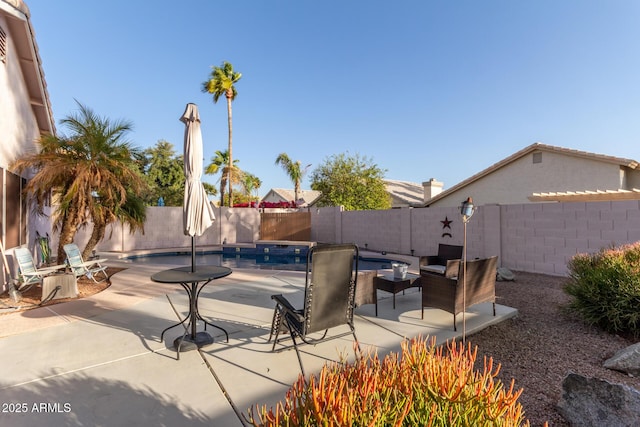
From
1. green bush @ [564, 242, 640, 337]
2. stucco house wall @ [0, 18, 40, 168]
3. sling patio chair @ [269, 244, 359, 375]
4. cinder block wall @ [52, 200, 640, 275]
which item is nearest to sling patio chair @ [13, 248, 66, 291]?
stucco house wall @ [0, 18, 40, 168]

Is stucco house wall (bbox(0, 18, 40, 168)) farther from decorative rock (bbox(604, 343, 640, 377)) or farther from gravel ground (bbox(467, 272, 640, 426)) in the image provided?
decorative rock (bbox(604, 343, 640, 377))

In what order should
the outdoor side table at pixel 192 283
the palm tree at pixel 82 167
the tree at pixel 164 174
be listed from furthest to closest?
the tree at pixel 164 174 → the palm tree at pixel 82 167 → the outdoor side table at pixel 192 283

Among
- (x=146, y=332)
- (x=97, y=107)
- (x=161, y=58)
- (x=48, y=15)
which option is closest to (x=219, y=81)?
(x=161, y=58)

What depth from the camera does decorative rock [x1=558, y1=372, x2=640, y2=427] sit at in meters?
2.18

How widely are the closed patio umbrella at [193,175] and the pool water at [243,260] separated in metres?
8.07

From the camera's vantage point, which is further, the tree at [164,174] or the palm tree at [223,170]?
the tree at [164,174]

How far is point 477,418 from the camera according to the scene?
1374 mm

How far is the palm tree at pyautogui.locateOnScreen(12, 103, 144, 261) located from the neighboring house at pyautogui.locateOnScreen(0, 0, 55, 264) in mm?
384

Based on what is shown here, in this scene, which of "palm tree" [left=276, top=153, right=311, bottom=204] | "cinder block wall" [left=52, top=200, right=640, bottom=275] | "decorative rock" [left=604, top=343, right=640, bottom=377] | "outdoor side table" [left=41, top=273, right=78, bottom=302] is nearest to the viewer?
"decorative rock" [left=604, top=343, right=640, bottom=377]

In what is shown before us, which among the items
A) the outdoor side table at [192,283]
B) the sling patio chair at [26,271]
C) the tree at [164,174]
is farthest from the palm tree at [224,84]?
the outdoor side table at [192,283]

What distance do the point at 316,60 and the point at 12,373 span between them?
1872 centimetres

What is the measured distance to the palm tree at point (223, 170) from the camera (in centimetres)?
2331

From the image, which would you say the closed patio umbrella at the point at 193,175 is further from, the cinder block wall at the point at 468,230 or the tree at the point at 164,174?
the tree at the point at 164,174

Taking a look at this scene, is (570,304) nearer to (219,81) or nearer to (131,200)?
(131,200)
